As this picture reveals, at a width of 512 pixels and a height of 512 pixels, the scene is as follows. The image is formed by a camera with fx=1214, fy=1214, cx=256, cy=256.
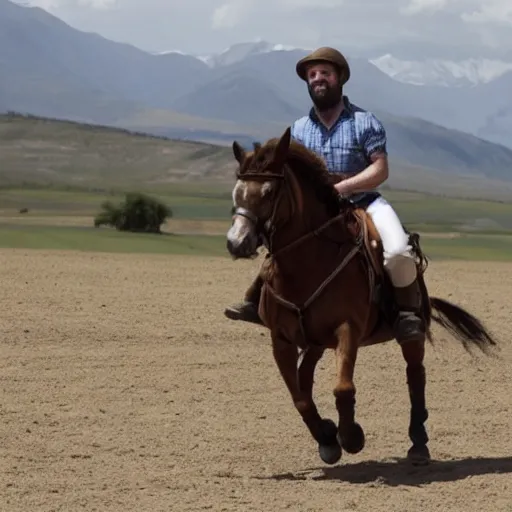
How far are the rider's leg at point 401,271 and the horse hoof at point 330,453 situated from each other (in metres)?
0.84

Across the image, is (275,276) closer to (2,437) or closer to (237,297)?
(2,437)

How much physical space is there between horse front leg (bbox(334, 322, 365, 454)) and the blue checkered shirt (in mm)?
1286

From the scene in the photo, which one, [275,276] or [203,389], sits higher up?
[275,276]

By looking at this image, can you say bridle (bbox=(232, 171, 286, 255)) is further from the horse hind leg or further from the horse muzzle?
the horse hind leg

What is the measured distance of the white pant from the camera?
7988 mm

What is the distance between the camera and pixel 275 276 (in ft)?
24.6

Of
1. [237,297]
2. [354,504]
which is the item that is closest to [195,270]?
[237,297]

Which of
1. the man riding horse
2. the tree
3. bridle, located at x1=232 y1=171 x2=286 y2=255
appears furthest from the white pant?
the tree

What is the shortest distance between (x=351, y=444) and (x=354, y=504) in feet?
Result: 1.97

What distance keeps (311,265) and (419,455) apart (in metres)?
1.79

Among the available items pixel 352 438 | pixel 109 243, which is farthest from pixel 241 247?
pixel 109 243

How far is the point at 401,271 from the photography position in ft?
26.4

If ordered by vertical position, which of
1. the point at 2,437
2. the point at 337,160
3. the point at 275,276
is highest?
the point at 337,160

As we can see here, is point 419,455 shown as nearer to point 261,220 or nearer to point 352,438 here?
point 352,438
